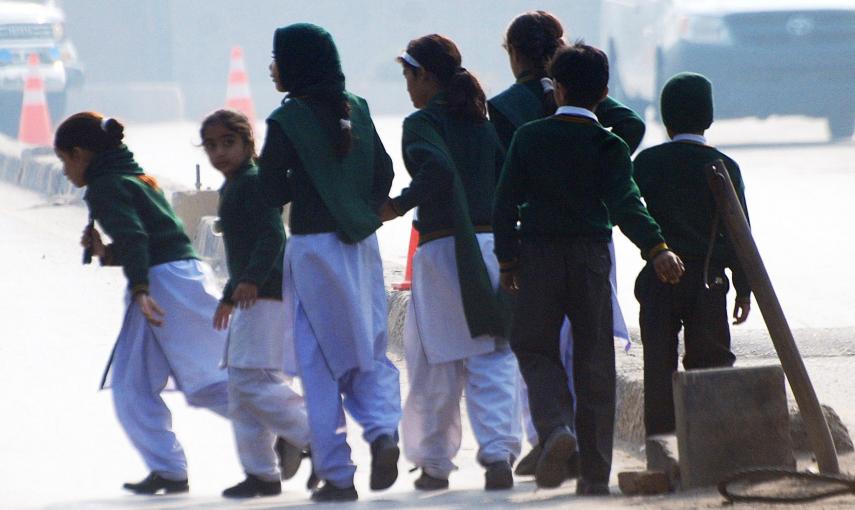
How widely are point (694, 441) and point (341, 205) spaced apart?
3.92ft

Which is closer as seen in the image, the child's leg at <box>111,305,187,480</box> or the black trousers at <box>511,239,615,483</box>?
the black trousers at <box>511,239,615,483</box>

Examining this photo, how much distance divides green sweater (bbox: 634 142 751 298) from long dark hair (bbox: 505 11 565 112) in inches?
16.9

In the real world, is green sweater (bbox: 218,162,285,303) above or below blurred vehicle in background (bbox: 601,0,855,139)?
below

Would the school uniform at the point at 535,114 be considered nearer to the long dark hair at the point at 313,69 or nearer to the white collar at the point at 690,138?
the white collar at the point at 690,138

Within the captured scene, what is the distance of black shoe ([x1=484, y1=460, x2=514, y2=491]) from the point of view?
16.4 feet

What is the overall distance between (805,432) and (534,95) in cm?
129

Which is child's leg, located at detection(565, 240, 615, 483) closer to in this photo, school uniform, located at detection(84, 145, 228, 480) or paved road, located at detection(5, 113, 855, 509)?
paved road, located at detection(5, 113, 855, 509)

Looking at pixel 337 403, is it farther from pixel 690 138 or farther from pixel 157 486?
pixel 690 138

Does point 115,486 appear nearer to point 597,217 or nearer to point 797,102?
point 597,217

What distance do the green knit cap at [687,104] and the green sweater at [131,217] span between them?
61.8 inches

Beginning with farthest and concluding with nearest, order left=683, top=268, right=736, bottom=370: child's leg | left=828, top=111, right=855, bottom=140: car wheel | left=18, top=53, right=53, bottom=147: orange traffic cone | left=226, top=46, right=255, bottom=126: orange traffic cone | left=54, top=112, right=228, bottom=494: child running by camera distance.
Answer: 1. left=18, top=53, right=53, bottom=147: orange traffic cone
2. left=828, top=111, right=855, bottom=140: car wheel
3. left=226, top=46, right=255, bottom=126: orange traffic cone
4. left=54, top=112, right=228, bottom=494: child running
5. left=683, top=268, right=736, bottom=370: child's leg

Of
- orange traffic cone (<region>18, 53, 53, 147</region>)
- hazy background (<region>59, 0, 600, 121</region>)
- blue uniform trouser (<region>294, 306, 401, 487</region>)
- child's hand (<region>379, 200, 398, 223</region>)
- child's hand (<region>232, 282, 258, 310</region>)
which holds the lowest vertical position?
blue uniform trouser (<region>294, 306, 401, 487</region>)

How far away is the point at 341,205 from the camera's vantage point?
4918 mm

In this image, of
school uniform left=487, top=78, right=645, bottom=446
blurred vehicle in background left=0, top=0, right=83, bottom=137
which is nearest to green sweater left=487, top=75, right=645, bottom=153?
school uniform left=487, top=78, right=645, bottom=446
